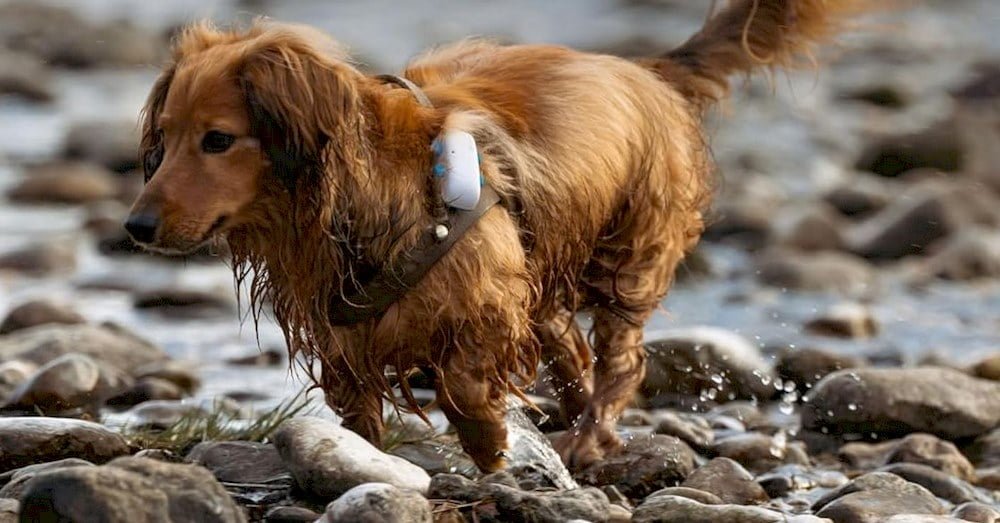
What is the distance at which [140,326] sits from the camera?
840cm

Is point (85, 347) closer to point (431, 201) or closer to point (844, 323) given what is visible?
point (431, 201)

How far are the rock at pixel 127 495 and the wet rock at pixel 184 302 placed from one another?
15.6 feet

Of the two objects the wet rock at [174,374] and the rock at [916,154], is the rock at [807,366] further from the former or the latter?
the rock at [916,154]

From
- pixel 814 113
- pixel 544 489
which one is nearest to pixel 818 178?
pixel 814 113

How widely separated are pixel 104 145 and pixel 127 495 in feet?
31.0

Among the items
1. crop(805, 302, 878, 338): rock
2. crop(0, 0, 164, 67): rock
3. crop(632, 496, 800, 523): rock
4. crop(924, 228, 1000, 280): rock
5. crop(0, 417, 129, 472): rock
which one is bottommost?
crop(0, 0, 164, 67): rock

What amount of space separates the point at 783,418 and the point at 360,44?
42.4 ft

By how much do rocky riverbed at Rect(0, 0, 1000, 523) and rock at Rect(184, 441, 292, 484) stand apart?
0.4 inches

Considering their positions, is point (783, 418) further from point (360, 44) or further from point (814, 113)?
point (360, 44)

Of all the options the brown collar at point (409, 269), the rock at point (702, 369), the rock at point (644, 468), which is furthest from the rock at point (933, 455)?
the brown collar at point (409, 269)

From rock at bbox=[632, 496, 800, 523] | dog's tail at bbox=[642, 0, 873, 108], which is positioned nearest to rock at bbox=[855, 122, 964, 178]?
dog's tail at bbox=[642, 0, 873, 108]

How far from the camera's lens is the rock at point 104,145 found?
1261cm

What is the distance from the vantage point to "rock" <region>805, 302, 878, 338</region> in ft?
Result: 27.2

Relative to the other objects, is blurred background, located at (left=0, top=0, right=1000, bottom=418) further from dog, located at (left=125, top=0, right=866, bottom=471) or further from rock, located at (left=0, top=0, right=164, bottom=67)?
dog, located at (left=125, top=0, right=866, bottom=471)
